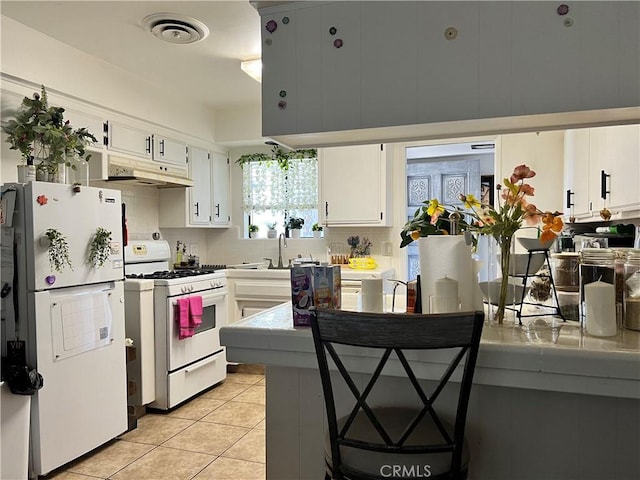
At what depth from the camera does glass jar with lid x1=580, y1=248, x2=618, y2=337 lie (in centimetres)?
127

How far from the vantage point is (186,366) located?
354 centimetres

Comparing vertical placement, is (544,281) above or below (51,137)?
below

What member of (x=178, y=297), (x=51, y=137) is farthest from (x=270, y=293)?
(x=51, y=137)

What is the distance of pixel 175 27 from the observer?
2.82 m

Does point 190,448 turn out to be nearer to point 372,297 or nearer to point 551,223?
point 372,297

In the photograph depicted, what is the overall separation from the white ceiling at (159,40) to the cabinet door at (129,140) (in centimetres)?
45

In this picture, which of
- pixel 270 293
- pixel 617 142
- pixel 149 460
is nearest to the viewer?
pixel 617 142

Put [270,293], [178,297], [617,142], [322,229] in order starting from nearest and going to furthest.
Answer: [617,142]
[178,297]
[270,293]
[322,229]


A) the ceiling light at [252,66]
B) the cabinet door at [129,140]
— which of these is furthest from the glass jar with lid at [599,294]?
the cabinet door at [129,140]

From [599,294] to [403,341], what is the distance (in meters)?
0.64

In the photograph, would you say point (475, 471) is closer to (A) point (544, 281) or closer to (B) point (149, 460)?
(A) point (544, 281)

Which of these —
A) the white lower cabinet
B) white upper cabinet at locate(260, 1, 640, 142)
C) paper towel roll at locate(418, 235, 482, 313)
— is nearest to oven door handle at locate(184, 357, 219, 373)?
the white lower cabinet

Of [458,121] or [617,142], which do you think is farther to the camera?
[617,142]

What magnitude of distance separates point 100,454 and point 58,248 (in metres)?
1.27
